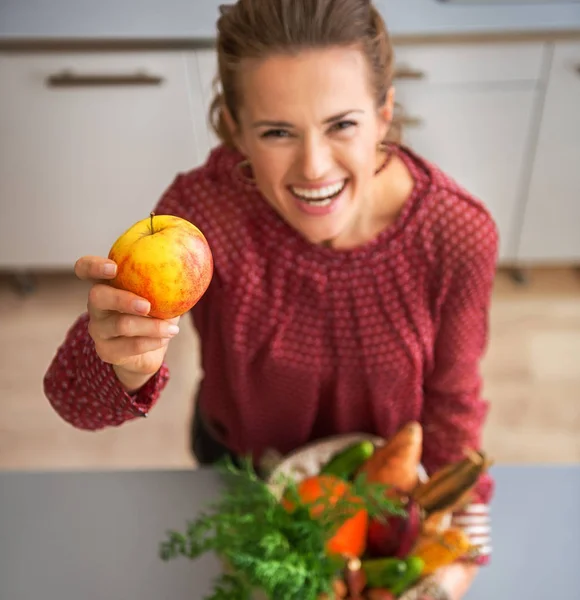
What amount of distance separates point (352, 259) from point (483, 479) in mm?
328

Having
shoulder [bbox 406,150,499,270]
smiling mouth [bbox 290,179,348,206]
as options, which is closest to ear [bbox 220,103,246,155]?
smiling mouth [bbox 290,179,348,206]

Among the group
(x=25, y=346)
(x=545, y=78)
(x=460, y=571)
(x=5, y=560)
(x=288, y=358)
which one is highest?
(x=545, y=78)

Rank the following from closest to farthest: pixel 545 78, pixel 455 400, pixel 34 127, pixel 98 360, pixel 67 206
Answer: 1. pixel 98 360
2. pixel 455 400
3. pixel 545 78
4. pixel 34 127
5. pixel 67 206

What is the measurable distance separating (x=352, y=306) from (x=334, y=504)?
0.98ft

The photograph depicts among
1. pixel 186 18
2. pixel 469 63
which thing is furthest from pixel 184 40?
pixel 469 63

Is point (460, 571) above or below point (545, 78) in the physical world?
below

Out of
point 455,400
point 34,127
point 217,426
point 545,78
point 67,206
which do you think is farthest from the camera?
point 67,206

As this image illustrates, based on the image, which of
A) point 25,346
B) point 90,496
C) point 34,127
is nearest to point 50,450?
point 25,346

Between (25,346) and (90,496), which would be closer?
(90,496)

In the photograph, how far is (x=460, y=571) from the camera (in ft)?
2.44

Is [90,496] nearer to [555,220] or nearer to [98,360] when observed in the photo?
[98,360]

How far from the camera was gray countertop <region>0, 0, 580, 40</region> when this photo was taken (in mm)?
1639

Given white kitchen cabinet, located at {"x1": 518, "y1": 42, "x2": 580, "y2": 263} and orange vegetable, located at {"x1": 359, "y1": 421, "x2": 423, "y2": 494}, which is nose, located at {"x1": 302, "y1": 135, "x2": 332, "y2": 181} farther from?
white kitchen cabinet, located at {"x1": 518, "y1": 42, "x2": 580, "y2": 263}

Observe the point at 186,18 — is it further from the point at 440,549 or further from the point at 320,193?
the point at 440,549
